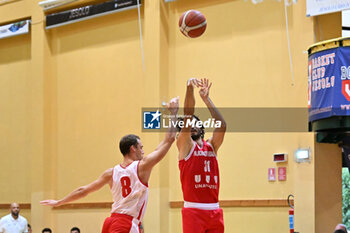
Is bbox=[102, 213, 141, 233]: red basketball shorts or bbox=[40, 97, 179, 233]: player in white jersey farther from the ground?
bbox=[40, 97, 179, 233]: player in white jersey

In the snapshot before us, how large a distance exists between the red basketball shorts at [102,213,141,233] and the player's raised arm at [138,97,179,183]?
1.59ft

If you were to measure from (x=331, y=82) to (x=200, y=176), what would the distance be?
13.4 ft

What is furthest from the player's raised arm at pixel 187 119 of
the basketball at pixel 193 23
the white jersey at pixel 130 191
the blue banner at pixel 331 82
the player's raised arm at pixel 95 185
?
the blue banner at pixel 331 82

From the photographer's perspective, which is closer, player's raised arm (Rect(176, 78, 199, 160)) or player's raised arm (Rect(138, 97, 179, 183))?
player's raised arm (Rect(138, 97, 179, 183))

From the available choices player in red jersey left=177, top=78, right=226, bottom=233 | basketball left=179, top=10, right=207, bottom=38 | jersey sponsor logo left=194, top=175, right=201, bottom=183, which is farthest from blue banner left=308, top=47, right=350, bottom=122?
jersey sponsor logo left=194, top=175, right=201, bottom=183

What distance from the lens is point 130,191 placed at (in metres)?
6.61

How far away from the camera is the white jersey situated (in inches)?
259

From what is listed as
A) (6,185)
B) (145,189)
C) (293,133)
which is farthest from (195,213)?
(6,185)

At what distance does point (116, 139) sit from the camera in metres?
15.1

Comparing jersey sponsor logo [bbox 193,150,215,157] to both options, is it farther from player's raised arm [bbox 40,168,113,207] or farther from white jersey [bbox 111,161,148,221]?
player's raised arm [bbox 40,168,113,207]

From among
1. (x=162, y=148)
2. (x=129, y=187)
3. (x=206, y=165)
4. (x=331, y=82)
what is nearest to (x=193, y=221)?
(x=206, y=165)

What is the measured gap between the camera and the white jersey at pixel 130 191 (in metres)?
6.59

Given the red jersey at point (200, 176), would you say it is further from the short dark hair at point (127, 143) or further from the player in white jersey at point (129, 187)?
the short dark hair at point (127, 143)

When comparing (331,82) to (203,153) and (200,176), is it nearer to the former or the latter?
(203,153)
